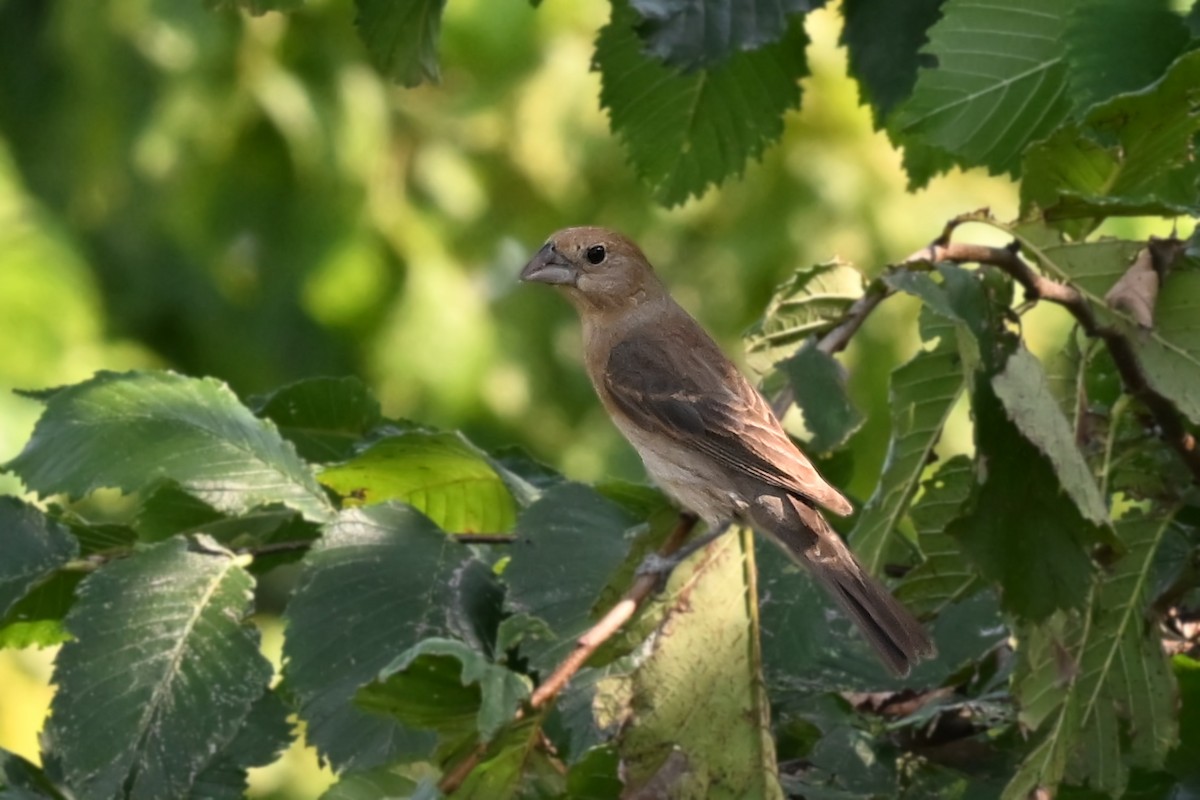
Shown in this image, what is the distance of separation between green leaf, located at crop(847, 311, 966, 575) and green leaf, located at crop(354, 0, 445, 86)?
868mm

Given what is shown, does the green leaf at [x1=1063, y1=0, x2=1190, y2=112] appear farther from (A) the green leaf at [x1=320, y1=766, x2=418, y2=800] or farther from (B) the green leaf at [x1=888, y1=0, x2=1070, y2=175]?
(A) the green leaf at [x1=320, y1=766, x2=418, y2=800]

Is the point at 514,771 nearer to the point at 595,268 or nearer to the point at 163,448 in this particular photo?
the point at 163,448

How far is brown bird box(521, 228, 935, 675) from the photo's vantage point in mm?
2176

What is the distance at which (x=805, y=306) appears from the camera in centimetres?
245

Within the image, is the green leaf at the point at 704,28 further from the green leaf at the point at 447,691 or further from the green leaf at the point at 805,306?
the green leaf at the point at 447,691

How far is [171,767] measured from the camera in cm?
200

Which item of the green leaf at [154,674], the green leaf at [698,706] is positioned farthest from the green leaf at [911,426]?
the green leaf at [154,674]

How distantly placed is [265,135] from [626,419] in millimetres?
6716

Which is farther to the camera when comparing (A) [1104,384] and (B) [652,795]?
(A) [1104,384]

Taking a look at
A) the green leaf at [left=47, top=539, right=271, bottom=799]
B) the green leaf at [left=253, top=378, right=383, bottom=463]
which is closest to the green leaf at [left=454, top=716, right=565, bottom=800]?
the green leaf at [left=47, top=539, right=271, bottom=799]

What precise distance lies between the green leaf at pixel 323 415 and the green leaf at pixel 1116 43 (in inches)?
44.0

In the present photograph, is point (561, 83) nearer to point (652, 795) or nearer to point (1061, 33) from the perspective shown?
point (1061, 33)

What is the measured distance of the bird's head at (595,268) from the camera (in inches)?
Answer: 129

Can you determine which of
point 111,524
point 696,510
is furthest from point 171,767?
Answer: point 696,510
